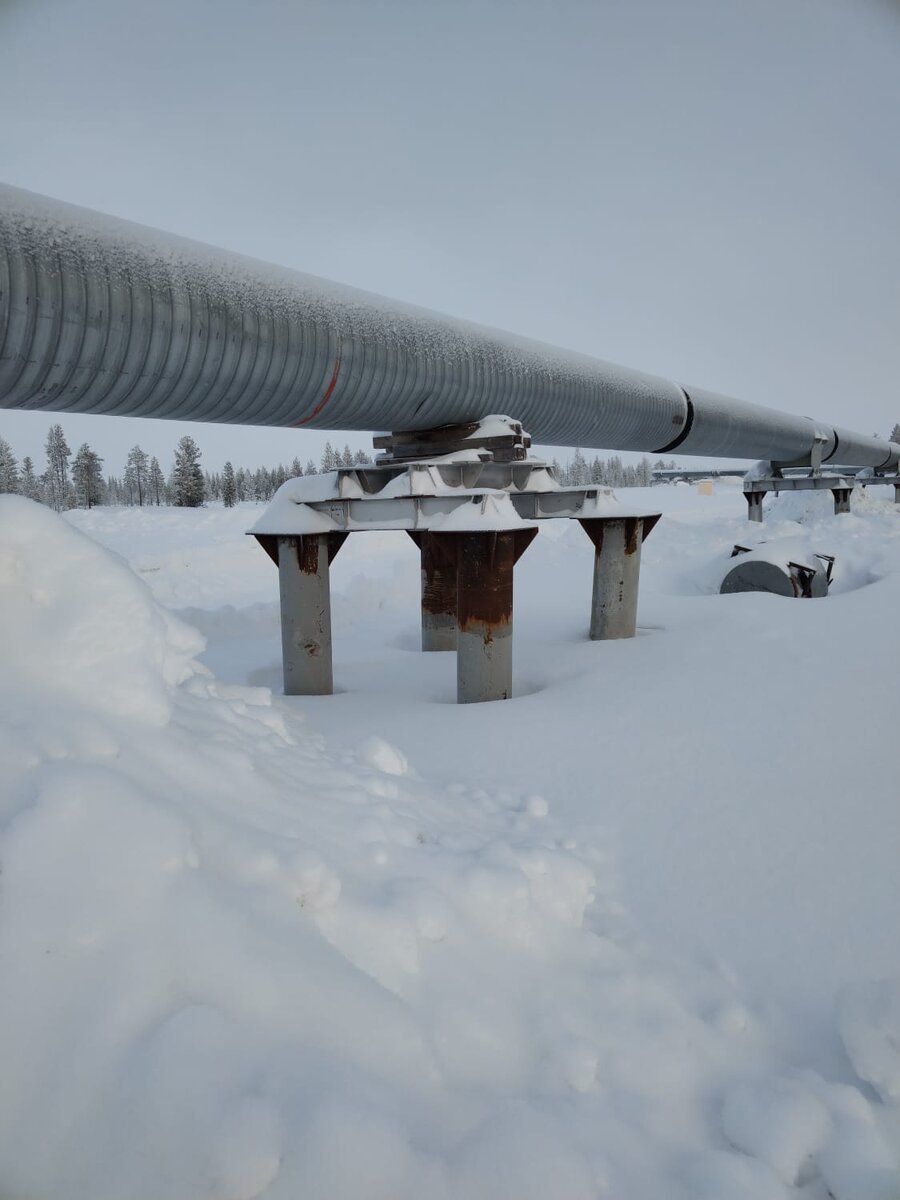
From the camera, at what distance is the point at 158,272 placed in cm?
382

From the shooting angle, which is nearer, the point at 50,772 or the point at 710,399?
the point at 50,772

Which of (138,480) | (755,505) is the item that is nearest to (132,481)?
(138,480)

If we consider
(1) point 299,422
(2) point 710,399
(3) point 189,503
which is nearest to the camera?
Result: (1) point 299,422

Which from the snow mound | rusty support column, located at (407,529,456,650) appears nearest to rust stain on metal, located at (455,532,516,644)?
rusty support column, located at (407,529,456,650)

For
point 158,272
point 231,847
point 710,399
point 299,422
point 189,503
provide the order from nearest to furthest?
point 231,847 → point 158,272 → point 299,422 → point 710,399 → point 189,503

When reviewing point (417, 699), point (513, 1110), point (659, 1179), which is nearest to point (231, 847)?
point (513, 1110)

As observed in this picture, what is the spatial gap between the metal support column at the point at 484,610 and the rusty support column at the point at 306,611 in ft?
4.54

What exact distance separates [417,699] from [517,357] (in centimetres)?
362

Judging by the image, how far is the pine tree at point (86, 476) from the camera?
127 ft

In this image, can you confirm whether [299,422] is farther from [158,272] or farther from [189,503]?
[189,503]

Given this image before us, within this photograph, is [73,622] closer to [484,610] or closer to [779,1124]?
[779,1124]

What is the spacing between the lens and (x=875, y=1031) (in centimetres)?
201

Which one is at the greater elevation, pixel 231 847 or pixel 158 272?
pixel 158 272

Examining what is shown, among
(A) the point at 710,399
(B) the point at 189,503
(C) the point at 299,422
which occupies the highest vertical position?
(A) the point at 710,399
